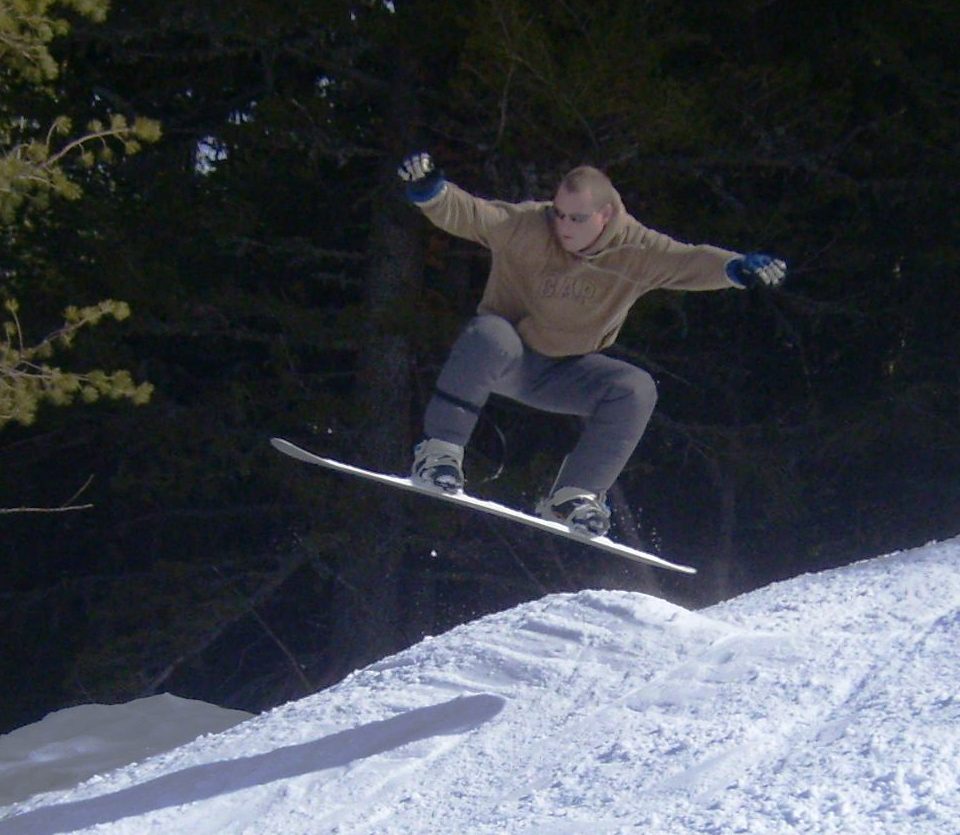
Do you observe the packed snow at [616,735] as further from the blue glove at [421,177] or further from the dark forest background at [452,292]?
the dark forest background at [452,292]

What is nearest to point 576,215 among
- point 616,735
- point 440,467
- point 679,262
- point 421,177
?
point 679,262

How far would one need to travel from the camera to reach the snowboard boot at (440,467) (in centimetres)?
507

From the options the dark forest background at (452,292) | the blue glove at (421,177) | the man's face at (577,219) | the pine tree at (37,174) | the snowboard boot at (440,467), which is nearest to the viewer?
the blue glove at (421,177)

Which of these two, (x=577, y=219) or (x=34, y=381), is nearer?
(x=577, y=219)

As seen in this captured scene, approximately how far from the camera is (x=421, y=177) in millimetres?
4582

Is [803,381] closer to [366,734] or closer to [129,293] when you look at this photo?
[129,293]

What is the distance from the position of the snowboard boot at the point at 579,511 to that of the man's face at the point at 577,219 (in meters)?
1.00

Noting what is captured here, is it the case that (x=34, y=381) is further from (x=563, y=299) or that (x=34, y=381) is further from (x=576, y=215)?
(x=576, y=215)

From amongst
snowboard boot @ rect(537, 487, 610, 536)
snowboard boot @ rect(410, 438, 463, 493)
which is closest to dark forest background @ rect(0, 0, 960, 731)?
snowboard boot @ rect(537, 487, 610, 536)

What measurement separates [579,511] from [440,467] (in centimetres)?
59

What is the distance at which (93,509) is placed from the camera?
1315cm

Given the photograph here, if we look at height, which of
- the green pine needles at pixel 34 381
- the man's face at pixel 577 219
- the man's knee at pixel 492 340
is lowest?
the green pine needles at pixel 34 381

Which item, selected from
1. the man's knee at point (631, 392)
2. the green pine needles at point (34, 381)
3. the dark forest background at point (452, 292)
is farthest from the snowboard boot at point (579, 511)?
the dark forest background at point (452, 292)

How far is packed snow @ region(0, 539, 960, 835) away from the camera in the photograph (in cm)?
371
